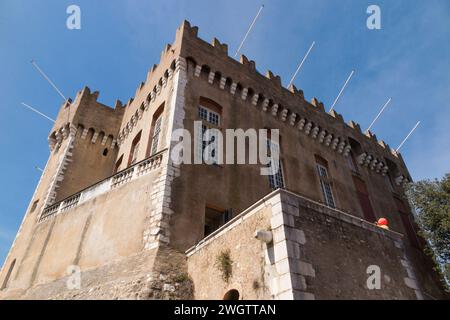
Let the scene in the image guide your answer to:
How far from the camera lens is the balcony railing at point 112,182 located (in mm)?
12406

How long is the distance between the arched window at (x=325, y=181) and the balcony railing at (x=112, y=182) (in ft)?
31.4

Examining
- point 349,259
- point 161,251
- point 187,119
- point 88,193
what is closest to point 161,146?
point 187,119

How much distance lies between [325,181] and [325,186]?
0.35 meters

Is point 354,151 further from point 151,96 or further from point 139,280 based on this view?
point 139,280

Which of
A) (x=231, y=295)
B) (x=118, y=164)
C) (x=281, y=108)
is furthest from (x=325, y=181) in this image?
(x=231, y=295)

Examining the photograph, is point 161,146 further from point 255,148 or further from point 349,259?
point 349,259

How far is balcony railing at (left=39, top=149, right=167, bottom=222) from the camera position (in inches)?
488

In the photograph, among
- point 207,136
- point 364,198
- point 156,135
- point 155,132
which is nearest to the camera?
point 207,136

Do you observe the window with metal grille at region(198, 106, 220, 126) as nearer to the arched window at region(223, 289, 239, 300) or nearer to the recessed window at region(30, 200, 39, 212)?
the arched window at region(223, 289, 239, 300)

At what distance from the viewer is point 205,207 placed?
12375 mm

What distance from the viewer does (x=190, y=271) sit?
1000 centimetres

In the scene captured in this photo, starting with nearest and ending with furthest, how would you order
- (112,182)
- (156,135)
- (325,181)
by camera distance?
(112,182) → (156,135) → (325,181)

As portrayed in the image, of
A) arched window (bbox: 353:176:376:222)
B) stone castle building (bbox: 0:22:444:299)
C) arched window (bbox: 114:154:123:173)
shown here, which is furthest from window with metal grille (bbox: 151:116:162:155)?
arched window (bbox: 353:176:376:222)
